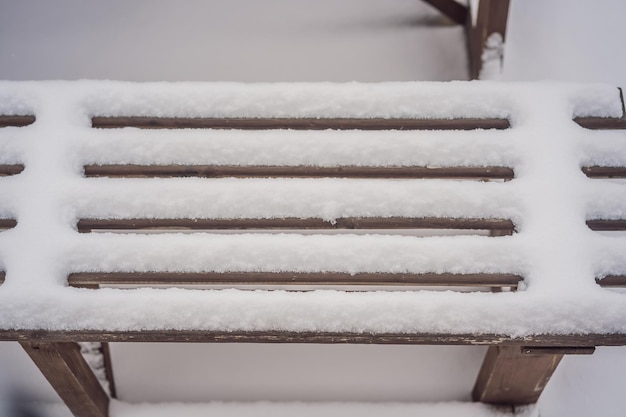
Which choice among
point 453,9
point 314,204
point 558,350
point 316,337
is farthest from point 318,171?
point 453,9

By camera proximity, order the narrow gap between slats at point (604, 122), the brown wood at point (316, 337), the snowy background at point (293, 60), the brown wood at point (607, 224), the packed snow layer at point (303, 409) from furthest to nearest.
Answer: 1. the snowy background at point (293, 60)
2. the packed snow layer at point (303, 409)
3. the narrow gap between slats at point (604, 122)
4. the brown wood at point (607, 224)
5. the brown wood at point (316, 337)

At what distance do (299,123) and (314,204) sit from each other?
0.33 metres

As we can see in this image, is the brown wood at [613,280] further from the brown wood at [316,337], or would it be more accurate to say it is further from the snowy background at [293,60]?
the snowy background at [293,60]

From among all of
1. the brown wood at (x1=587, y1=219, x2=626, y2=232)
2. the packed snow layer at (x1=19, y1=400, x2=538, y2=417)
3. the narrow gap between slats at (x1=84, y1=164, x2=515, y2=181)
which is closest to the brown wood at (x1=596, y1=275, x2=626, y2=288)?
the brown wood at (x1=587, y1=219, x2=626, y2=232)

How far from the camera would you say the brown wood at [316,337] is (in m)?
1.87

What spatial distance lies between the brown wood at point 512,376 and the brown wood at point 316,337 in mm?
240

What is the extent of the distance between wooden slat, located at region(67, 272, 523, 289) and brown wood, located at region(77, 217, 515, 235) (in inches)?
6.8

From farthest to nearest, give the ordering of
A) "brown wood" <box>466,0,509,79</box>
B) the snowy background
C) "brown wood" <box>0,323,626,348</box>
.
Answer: "brown wood" <box>466,0,509,79</box>, the snowy background, "brown wood" <box>0,323,626,348</box>

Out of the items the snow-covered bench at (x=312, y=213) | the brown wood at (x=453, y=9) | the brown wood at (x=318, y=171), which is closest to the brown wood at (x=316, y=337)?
the snow-covered bench at (x=312, y=213)

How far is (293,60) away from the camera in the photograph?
331cm

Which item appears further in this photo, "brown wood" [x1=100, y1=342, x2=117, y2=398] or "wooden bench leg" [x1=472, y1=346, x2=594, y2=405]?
"brown wood" [x1=100, y1=342, x2=117, y2=398]

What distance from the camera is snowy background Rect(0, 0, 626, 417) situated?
275 cm

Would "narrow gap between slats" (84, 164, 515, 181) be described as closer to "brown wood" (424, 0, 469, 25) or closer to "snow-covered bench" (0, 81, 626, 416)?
"snow-covered bench" (0, 81, 626, 416)

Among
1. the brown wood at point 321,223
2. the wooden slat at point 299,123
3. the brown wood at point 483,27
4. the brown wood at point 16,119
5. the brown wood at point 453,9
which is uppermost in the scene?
the brown wood at point 453,9
